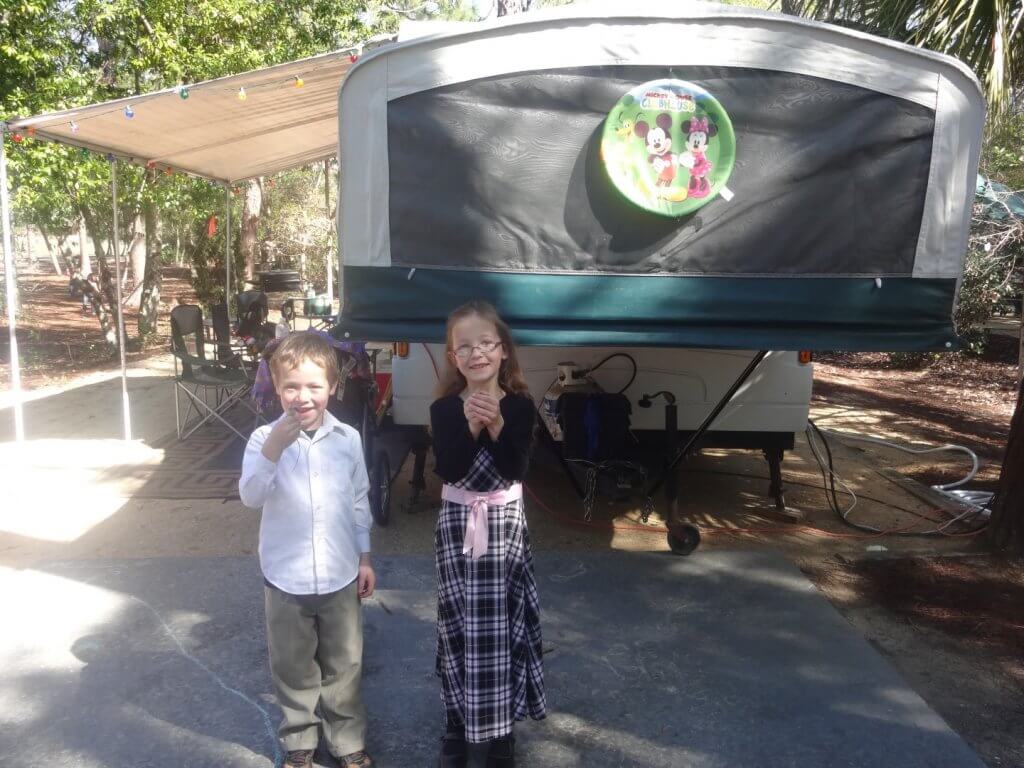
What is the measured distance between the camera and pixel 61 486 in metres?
5.89

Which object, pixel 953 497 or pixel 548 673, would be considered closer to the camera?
pixel 548 673

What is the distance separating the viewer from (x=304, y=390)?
246 cm

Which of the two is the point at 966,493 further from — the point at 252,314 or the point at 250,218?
the point at 250,218

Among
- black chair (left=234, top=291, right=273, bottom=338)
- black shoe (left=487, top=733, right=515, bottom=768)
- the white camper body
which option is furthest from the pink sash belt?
black chair (left=234, top=291, right=273, bottom=338)

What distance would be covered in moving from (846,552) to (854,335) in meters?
1.77

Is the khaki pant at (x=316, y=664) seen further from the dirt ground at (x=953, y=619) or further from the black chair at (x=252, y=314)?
the black chair at (x=252, y=314)

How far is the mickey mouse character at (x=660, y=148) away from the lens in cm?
343

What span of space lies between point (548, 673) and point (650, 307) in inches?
64.3

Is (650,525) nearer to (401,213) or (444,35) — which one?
(401,213)

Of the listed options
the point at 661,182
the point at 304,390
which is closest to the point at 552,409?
the point at 661,182

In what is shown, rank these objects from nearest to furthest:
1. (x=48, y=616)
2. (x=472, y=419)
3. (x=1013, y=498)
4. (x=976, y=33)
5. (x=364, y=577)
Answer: (x=472, y=419) → (x=364, y=577) → (x=48, y=616) → (x=1013, y=498) → (x=976, y=33)

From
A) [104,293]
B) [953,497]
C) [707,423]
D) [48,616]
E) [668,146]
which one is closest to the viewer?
[668,146]

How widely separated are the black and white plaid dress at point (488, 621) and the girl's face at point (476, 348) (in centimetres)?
25

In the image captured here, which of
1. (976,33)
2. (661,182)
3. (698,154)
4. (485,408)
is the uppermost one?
(976,33)
